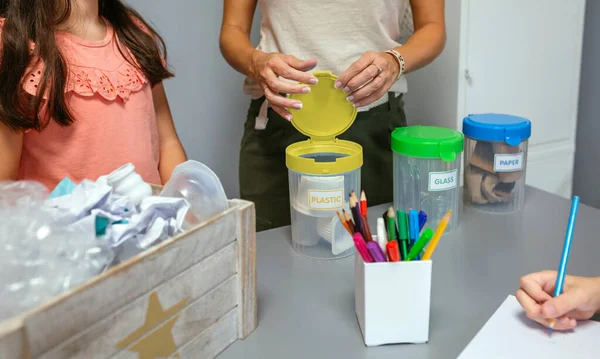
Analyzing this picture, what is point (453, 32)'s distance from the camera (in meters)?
1.44

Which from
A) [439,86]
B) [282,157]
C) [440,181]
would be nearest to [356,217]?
[440,181]

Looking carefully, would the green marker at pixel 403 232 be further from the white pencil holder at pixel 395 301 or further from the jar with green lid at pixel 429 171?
the jar with green lid at pixel 429 171

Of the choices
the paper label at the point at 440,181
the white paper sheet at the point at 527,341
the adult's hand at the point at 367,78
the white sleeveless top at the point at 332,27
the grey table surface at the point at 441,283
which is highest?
the white sleeveless top at the point at 332,27

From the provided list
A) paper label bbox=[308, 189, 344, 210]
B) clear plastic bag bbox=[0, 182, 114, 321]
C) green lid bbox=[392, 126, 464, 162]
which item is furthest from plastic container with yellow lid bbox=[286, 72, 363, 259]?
clear plastic bag bbox=[0, 182, 114, 321]

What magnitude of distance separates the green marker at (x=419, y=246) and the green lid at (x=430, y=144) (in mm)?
374

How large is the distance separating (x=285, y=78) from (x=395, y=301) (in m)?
0.48

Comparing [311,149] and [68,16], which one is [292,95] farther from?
[68,16]

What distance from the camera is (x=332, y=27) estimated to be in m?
1.24

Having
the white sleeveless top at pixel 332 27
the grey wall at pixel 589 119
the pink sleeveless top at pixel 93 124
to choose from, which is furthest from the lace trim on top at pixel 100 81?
the grey wall at pixel 589 119

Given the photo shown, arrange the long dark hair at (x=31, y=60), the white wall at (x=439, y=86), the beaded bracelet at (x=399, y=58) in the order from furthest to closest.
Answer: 1. the white wall at (x=439, y=86)
2. the beaded bracelet at (x=399, y=58)
3. the long dark hair at (x=31, y=60)

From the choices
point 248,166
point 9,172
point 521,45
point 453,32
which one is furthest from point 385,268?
point 521,45

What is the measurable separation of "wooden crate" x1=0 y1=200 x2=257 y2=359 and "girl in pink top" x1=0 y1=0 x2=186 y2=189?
1.36 feet

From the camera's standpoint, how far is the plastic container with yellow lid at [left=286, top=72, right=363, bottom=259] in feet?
3.06

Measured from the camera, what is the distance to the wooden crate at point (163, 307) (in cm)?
48
